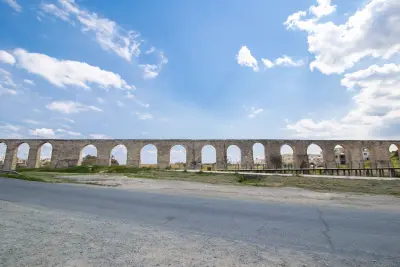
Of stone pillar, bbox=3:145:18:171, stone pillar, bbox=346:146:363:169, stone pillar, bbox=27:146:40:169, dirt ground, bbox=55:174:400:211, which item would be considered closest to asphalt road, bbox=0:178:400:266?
dirt ground, bbox=55:174:400:211

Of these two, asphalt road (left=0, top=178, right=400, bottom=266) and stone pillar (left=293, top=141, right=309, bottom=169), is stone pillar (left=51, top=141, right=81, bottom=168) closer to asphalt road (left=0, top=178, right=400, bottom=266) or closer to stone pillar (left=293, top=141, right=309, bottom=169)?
stone pillar (left=293, top=141, right=309, bottom=169)

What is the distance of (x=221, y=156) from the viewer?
2780 centimetres

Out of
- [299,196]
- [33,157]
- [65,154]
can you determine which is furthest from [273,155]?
[33,157]

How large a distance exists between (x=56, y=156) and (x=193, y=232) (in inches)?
1160

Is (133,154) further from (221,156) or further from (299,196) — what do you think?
(299,196)

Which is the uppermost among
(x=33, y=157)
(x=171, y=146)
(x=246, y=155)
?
(x=171, y=146)

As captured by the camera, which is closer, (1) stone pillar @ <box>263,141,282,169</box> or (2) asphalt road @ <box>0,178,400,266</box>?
(2) asphalt road @ <box>0,178,400,266</box>

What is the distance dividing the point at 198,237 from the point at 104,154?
1067 inches

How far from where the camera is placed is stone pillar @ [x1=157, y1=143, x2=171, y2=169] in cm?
2780

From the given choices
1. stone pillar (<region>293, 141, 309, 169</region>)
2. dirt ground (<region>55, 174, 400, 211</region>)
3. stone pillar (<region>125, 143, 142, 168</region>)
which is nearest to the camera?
dirt ground (<region>55, 174, 400, 211</region>)

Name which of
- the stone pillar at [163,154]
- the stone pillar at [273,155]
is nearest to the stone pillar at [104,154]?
the stone pillar at [163,154]

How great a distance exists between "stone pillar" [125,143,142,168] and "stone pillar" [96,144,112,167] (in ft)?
6.92

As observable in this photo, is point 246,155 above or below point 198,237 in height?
above

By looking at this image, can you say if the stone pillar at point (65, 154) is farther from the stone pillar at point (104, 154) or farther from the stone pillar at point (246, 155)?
the stone pillar at point (246, 155)
